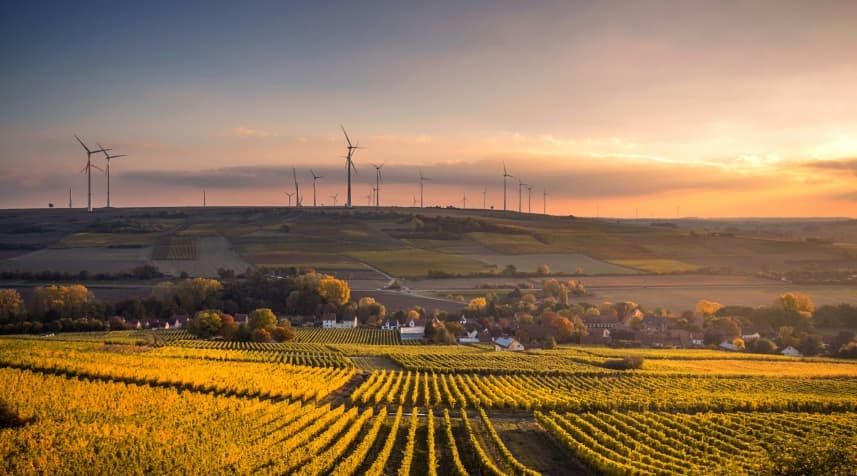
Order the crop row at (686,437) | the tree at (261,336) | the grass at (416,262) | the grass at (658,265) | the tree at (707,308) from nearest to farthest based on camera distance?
1. the crop row at (686,437)
2. the tree at (261,336)
3. the tree at (707,308)
4. the grass at (416,262)
5. the grass at (658,265)

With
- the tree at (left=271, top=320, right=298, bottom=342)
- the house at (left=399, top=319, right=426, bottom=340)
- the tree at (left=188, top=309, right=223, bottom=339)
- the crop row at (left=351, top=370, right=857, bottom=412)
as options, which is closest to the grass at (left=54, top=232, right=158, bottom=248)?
the tree at (left=188, top=309, right=223, bottom=339)

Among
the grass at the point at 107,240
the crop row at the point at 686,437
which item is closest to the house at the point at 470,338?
the crop row at the point at 686,437

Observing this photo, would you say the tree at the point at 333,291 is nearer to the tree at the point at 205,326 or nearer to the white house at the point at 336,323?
the white house at the point at 336,323

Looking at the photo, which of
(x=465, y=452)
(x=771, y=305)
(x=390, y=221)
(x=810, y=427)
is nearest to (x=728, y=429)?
(x=810, y=427)

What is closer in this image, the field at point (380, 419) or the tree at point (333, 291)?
the field at point (380, 419)

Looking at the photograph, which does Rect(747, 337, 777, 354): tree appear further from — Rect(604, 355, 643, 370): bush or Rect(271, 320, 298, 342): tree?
Rect(271, 320, 298, 342): tree

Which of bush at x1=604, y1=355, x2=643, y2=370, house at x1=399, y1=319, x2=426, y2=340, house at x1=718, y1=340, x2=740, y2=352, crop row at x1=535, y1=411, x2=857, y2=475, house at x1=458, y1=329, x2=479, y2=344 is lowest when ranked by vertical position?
house at x1=718, y1=340, x2=740, y2=352
